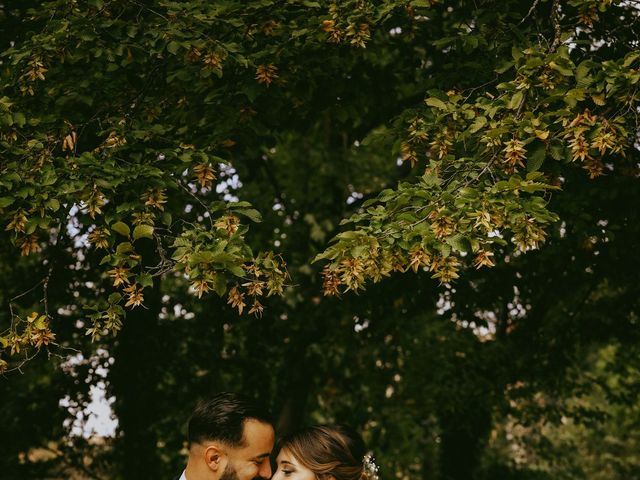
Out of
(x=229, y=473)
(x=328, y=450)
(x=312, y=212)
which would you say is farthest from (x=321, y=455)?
(x=312, y=212)

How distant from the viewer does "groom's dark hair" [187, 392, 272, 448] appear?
3994 mm

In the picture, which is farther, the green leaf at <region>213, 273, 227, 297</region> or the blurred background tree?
the blurred background tree

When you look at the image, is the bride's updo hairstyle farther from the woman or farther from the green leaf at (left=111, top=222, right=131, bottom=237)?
the green leaf at (left=111, top=222, right=131, bottom=237)

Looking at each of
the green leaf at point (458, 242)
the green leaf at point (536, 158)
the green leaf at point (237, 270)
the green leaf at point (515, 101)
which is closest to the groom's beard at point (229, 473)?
the green leaf at point (237, 270)

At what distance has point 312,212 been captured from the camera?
31.9 feet

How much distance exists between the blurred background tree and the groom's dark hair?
58cm

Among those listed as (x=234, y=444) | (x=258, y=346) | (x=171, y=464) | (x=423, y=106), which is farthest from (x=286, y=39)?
(x=171, y=464)

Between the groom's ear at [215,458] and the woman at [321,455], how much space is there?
0.41 meters

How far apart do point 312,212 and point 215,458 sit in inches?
235

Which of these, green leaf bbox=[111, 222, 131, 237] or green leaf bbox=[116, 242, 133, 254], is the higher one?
green leaf bbox=[111, 222, 131, 237]

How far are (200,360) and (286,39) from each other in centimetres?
589

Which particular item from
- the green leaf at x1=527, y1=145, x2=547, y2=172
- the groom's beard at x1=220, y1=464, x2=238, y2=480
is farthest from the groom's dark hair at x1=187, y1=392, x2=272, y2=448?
the green leaf at x1=527, y1=145, x2=547, y2=172

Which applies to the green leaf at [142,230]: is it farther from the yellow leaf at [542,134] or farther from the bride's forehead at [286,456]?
the yellow leaf at [542,134]

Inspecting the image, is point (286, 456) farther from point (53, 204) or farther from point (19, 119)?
point (19, 119)
